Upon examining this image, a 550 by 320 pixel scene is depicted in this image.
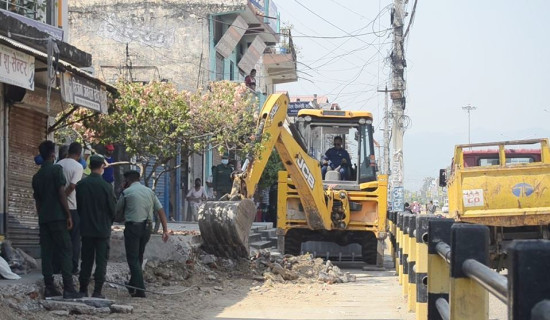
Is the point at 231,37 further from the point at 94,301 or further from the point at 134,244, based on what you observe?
the point at 94,301

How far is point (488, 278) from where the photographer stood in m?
2.63

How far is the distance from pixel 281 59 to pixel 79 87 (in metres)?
32.7

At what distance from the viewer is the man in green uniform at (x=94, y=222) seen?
33.4ft

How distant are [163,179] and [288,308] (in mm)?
19381

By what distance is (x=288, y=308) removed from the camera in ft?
37.8

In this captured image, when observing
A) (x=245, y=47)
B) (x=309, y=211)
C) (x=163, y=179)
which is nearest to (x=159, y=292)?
(x=309, y=211)

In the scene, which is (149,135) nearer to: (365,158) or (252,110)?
(252,110)

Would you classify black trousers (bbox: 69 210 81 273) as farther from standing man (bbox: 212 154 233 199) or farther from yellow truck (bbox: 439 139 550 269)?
standing man (bbox: 212 154 233 199)

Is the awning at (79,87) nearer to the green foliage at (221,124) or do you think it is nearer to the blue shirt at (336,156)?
the green foliage at (221,124)

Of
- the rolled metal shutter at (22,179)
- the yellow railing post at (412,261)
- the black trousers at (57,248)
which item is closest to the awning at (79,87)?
the rolled metal shutter at (22,179)

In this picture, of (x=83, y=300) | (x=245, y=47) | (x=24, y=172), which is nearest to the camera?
(x=83, y=300)

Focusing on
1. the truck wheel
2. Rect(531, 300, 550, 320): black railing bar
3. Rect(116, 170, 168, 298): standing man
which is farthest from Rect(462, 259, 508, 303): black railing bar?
the truck wheel

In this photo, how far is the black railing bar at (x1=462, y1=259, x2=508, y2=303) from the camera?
236 centimetres

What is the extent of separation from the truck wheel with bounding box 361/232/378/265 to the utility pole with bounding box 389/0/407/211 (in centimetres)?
1268
